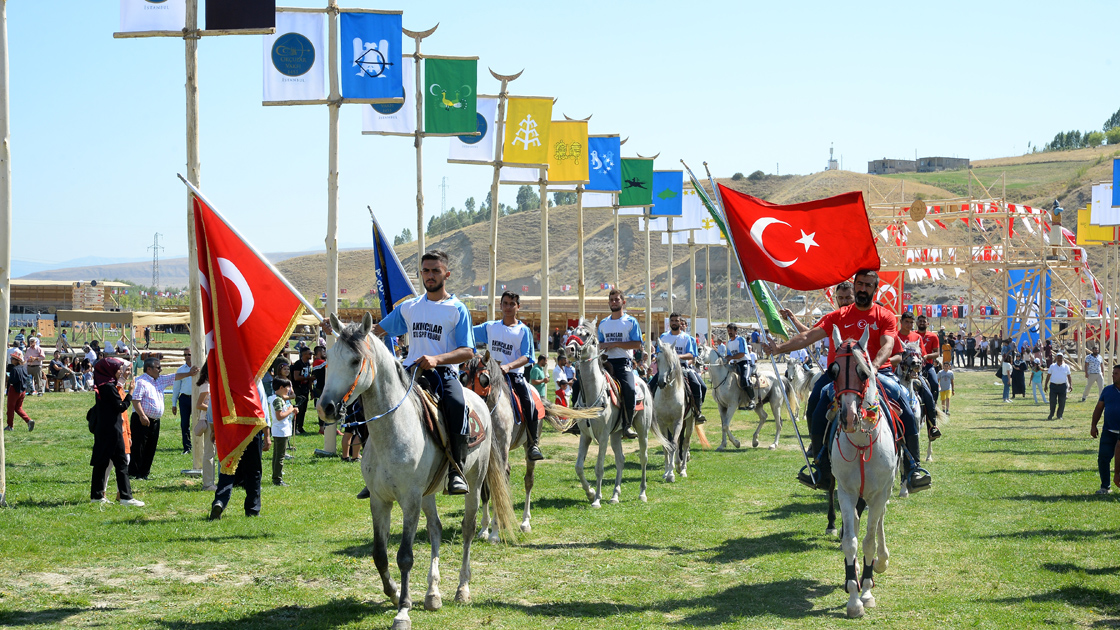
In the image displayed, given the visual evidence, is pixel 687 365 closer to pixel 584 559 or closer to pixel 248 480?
pixel 584 559

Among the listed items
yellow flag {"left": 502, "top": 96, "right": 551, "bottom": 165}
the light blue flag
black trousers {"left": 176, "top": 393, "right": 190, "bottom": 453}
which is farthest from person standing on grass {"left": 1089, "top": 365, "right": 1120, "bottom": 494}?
the light blue flag

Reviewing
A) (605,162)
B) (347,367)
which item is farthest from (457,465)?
(605,162)

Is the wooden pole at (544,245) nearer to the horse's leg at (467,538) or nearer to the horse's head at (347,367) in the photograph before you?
the horse's leg at (467,538)

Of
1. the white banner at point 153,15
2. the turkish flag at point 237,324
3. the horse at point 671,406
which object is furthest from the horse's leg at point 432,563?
the white banner at point 153,15

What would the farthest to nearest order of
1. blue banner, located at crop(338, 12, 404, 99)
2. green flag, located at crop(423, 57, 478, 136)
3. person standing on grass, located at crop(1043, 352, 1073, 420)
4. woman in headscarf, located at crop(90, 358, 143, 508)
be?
1. person standing on grass, located at crop(1043, 352, 1073, 420)
2. green flag, located at crop(423, 57, 478, 136)
3. blue banner, located at crop(338, 12, 404, 99)
4. woman in headscarf, located at crop(90, 358, 143, 508)

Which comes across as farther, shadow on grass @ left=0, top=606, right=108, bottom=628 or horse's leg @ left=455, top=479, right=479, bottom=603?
horse's leg @ left=455, top=479, right=479, bottom=603

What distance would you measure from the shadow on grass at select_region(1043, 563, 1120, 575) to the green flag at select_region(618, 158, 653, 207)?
78.5 ft

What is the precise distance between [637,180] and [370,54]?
55.8 ft

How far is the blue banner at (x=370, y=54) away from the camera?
57.1 feet

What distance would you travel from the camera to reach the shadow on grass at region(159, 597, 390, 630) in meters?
7.80

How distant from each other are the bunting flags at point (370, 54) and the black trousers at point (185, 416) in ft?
22.9

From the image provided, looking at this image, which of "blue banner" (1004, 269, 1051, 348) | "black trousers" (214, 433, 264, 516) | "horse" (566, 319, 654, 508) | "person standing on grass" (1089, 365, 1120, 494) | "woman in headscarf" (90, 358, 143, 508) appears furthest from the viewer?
"blue banner" (1004, 269, 1051, 348)

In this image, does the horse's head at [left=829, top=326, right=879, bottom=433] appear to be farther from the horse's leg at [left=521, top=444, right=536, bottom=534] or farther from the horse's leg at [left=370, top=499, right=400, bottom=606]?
the horse's leg at [left=521, top=444, right=536, bottom=534]

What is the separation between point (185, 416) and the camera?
63.6 ft
